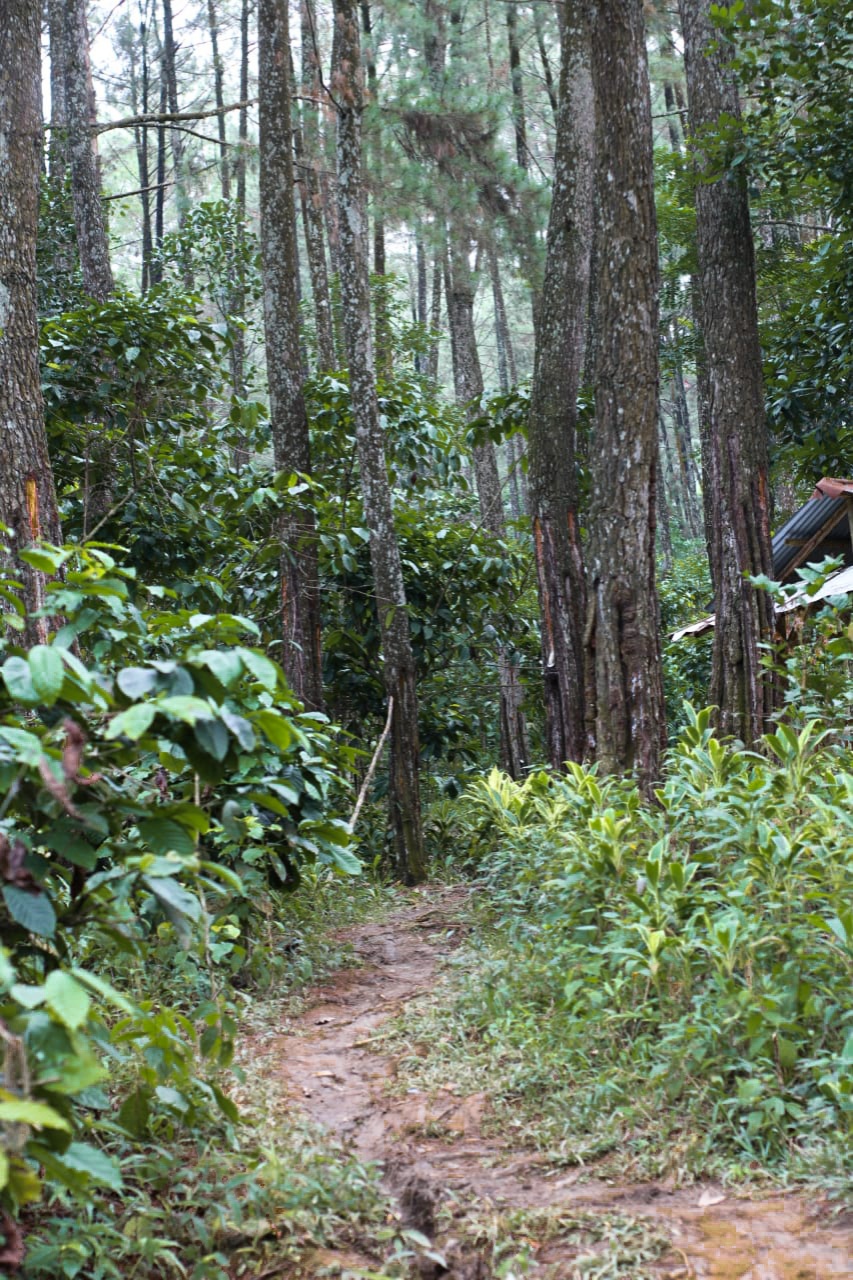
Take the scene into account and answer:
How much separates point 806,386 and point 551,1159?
8.67 metres

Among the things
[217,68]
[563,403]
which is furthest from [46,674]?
[217,68]

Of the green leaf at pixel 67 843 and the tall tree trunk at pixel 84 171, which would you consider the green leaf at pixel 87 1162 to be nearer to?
the green leaf at pixel 67 843

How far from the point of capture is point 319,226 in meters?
17.2

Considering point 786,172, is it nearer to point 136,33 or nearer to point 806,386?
point 806,386

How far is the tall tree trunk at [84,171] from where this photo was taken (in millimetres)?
10516

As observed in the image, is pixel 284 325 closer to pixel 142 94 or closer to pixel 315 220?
pixel 315 220

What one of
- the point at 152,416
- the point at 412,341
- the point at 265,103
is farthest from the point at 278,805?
the point at 412,341

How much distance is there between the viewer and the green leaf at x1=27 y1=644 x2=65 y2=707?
2162mm

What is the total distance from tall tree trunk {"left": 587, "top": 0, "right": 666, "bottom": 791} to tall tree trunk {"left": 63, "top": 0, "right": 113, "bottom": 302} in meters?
5.41

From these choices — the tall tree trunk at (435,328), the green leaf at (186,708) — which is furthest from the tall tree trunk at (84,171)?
the green leaf at (186,708)

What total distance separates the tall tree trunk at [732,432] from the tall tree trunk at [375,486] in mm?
2218

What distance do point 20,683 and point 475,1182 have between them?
2.12 meters

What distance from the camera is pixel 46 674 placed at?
2174 millimetres

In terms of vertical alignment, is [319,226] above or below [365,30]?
below
